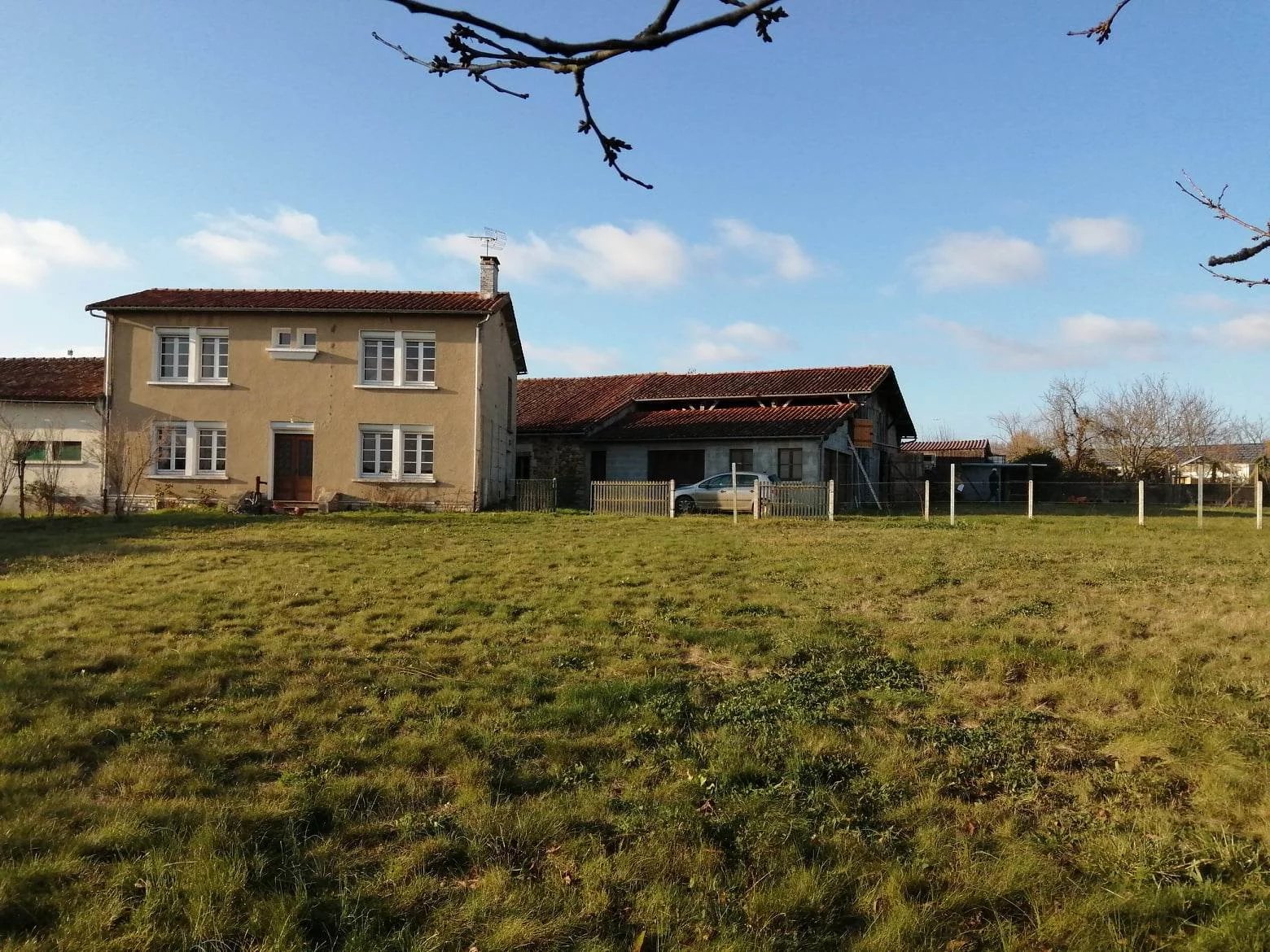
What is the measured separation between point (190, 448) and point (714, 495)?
14438mm

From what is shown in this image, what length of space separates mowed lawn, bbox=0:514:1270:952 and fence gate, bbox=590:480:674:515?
12.7 m

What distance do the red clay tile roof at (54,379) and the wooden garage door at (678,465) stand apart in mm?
16047

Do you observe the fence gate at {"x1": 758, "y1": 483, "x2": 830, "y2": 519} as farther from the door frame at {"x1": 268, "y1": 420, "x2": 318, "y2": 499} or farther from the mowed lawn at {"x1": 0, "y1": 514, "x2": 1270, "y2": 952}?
the door frame at {"x1": 268, "y1": 420, "x2": 318, "y2": 499}

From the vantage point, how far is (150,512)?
68.1 feet

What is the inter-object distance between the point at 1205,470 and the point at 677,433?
103 feet

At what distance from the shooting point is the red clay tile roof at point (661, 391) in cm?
Result: 2848

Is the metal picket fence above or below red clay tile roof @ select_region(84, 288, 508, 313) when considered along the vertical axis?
below

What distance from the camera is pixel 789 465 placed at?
1009 inches

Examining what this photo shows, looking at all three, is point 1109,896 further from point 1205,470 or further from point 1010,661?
point 1205,470

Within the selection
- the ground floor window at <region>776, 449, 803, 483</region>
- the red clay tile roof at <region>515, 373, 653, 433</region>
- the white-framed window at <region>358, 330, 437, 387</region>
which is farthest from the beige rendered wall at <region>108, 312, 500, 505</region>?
the ground floor window at <region>776, 449, 803, 483</region>

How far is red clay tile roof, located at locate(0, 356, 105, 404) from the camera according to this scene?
2256cm

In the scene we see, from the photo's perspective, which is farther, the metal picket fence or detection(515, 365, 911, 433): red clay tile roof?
detection(515, 365, 911, 433): red clay tile roof

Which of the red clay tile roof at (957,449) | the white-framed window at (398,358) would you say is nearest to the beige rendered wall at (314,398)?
the white-framed window at (398,358)

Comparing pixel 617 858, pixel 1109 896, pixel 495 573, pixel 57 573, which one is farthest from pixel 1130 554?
pixel 57 573
